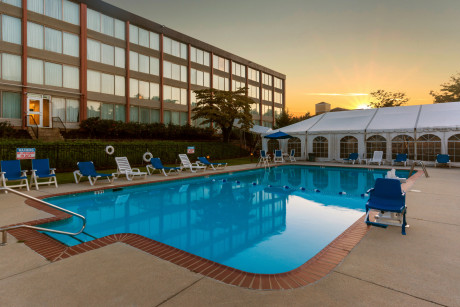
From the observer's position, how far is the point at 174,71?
28344mm

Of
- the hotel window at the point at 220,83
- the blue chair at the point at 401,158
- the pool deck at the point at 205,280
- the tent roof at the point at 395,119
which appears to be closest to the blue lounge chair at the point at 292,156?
the tent roof at the point at 395,119

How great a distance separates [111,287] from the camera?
104 inches

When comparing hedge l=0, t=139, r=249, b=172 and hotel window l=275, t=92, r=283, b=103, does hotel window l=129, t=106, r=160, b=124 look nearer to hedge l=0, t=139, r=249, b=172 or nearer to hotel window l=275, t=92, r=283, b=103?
hedge l=0, t=139, r=249, b=172

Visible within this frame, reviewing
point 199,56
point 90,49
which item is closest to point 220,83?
point 199,56

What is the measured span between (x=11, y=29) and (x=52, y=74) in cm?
350

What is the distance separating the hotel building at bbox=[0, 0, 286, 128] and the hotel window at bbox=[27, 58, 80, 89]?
0.20 ft

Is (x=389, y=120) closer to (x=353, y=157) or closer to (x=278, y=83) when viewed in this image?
(x=353, y=157)

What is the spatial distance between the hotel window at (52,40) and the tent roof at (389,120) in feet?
61.2

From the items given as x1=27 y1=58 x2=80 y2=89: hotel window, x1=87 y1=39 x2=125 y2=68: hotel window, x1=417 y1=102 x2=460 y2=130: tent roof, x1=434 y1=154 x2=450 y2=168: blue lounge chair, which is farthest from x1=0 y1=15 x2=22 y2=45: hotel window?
x1=434 y1=154 x2=450 y2=168: blue lounge chair

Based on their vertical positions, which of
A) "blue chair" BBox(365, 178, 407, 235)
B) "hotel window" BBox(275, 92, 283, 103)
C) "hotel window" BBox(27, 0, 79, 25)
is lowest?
"blue chair" BBox(365, 178, 407, 235)

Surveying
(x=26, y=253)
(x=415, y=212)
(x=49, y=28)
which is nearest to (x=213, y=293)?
(x=26, y=253)

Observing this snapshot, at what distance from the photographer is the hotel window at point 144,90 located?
24.4 metres

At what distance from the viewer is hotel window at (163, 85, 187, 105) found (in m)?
27.3

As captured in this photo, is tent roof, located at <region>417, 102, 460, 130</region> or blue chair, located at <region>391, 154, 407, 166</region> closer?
tent roof, located at <region>417, 102, 460, 130</region>
